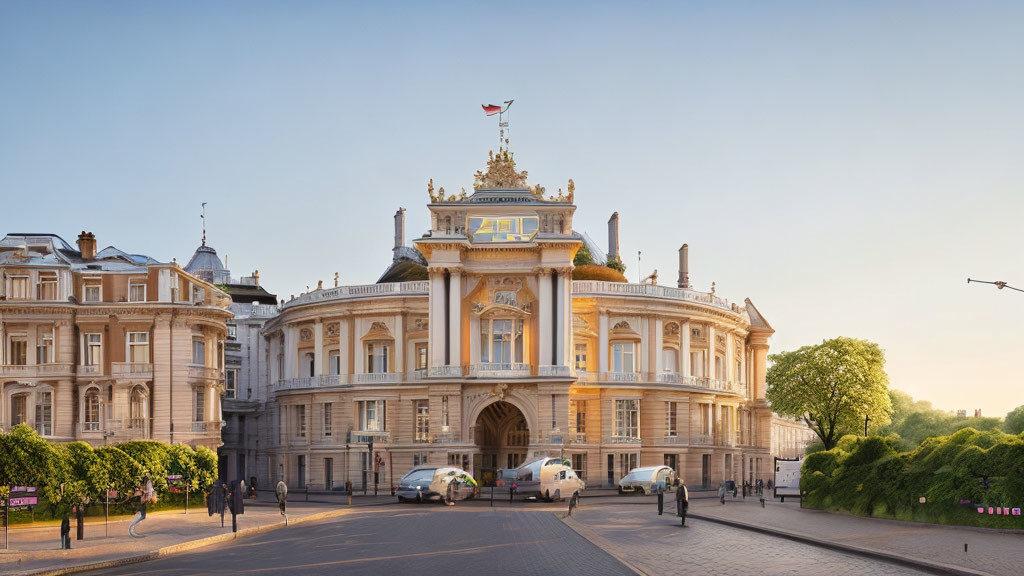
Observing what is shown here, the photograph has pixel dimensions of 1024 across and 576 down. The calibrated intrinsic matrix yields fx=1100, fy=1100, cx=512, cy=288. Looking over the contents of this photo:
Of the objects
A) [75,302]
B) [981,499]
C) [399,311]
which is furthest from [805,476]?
[75,302]

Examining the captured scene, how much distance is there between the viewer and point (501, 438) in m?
81.0

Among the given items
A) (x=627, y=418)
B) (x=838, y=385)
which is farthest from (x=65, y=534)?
(x=838, y=385)

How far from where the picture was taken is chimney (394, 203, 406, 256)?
110 metres

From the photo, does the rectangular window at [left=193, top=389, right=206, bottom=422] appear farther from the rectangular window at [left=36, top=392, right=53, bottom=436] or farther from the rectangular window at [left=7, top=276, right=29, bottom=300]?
the rectangular window at [left=7, top=276, right=29, bottom=300]

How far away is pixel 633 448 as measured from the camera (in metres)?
79.2

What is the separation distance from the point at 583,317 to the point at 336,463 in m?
21.2

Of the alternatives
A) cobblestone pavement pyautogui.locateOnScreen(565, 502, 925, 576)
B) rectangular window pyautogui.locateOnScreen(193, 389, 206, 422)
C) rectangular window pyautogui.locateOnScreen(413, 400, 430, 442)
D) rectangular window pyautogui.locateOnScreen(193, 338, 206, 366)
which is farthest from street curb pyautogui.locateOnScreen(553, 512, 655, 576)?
rectangular window pyautogui.locateOnScreen(413, 400, 430, 442)

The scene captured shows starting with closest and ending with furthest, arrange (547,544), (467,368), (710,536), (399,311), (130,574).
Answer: (130,574)
(547,544)
(710,536)
(467,368)
(399,311)

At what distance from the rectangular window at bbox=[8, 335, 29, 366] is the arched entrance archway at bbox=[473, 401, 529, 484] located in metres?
29.8

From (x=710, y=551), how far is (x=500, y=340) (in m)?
45.3

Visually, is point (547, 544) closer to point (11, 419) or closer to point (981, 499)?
point (981, 499)

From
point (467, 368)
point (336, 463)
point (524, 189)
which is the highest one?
point (524, 189)

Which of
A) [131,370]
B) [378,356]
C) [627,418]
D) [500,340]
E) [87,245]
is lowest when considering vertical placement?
[627,418]

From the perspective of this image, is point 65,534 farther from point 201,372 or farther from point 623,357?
point 623,357
